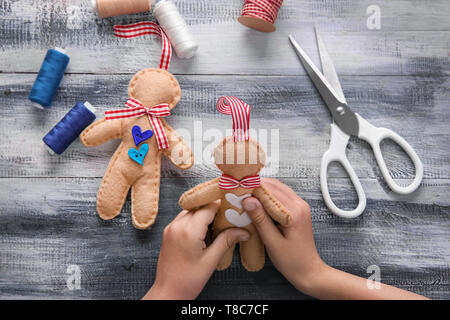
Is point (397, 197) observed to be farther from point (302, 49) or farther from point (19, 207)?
point (19, 207)

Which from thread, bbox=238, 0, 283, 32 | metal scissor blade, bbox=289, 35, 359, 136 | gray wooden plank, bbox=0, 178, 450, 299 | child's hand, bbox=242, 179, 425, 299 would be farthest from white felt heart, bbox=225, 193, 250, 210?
thread, bbox=238, 0, 283, 32

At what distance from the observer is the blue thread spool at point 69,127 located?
1056mm

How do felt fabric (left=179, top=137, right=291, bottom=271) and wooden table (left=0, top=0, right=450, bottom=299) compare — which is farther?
wooden table (left=0, top=0, right=450, bottom=299)

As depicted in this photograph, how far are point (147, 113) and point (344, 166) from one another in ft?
1.80

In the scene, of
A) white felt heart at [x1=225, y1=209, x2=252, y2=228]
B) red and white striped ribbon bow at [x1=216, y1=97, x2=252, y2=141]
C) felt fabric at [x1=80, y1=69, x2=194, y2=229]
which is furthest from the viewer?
felt fabric at [x1=80, y1=69, x2=194, y2=229]

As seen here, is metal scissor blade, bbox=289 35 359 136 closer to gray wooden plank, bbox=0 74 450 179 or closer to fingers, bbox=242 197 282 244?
gray wooden plank, bbox=0 74 450 179

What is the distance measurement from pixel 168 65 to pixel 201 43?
0.12m

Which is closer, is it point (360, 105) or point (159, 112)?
point (159, 112)

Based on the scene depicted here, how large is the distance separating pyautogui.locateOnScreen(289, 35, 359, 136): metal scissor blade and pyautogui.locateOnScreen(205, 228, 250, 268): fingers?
1.32 feet

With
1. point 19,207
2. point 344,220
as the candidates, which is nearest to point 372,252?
point 344,220

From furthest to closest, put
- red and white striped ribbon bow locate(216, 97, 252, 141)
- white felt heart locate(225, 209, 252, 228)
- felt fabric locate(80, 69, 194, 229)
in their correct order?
1. felt fabric locate(80, 69, 194, 229)
2. white felt heart locate(225, 209, 252, 228)
3. red and white striped ribbon bow locate(216, 97, 252, 141)

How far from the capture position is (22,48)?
1115 mm

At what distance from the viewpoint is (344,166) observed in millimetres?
1096

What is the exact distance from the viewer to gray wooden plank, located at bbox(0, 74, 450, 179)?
1105 millimetres
